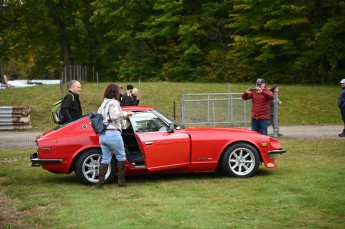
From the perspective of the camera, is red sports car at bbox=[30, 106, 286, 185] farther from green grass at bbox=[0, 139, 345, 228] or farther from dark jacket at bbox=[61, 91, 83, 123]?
dark jacket at bbox=[61, 91, 83, 123]

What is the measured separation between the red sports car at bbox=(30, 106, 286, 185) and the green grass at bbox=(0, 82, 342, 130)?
1222 cm

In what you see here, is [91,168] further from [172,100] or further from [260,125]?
[172,100]

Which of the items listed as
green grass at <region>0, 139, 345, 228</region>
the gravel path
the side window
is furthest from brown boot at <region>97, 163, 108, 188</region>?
the gravel path

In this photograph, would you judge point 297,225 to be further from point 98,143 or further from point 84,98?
point 84,98

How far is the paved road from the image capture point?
54.4ft

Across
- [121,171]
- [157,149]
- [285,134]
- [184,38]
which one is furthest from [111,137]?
[184,38]

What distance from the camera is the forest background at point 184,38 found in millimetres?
36031

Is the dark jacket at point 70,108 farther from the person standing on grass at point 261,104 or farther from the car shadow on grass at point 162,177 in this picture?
the person standing on grass at point 261,104

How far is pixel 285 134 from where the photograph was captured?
59.9ft

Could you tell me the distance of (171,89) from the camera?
29.1 metres

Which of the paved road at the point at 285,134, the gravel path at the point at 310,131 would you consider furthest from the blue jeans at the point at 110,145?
the gravel path at the point at 310,131

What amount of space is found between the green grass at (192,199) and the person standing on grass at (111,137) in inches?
12.2

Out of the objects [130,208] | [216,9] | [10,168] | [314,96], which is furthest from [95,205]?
[216,9]

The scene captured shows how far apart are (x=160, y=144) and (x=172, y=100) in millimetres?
16987
